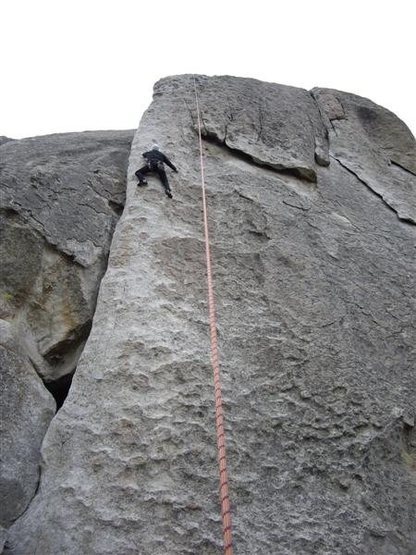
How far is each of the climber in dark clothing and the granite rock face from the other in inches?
20.9

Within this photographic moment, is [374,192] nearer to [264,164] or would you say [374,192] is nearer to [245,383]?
[264,164]

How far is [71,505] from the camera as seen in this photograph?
312cm

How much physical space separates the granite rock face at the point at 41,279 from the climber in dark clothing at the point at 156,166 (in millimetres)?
530

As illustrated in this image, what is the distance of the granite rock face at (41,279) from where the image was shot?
355cm

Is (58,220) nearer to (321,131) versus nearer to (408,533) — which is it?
(408,533)

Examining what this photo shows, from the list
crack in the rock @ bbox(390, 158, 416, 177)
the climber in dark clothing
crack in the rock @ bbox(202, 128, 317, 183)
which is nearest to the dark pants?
the climber in dark clothing

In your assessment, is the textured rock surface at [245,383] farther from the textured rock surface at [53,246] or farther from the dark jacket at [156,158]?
the textured rock surface at [53,246]

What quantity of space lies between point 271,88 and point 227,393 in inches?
250

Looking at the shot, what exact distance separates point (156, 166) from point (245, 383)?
2879mm

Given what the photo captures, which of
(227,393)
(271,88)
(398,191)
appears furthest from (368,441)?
(271,88)

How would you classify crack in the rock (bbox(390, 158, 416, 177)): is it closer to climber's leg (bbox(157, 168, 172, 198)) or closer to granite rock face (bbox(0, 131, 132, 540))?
climber's leg (bbox(157, 168, 172, 198))

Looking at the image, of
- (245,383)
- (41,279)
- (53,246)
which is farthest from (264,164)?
(245,383)

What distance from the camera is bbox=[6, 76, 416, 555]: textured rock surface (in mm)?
3191

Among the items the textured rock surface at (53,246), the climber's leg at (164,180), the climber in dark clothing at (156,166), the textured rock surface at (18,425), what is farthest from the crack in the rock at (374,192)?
the textured rock surface at (18,425)
